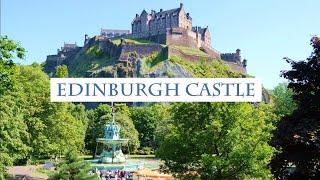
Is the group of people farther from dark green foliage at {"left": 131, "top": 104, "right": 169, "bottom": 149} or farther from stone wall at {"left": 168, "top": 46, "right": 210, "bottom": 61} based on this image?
stone wall at {"left": 168, "top": 46, "right": 210, "bottom": 61}

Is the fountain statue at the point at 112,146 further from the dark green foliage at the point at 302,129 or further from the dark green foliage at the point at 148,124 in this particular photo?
the dark green foliage at the point at 302,129

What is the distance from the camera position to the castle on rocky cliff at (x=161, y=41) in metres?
117

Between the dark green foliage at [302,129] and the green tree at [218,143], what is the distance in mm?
4344

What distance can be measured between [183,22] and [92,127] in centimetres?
7869

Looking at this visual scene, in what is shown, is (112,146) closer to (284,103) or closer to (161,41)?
(284,103)

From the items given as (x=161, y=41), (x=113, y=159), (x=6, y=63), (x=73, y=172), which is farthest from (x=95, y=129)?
(x=161, y=41)

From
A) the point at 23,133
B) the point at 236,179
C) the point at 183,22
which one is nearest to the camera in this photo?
the point at 236,179

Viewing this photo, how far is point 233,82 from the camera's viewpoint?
50.2 feet

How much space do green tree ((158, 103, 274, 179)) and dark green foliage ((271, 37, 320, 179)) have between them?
4.34m

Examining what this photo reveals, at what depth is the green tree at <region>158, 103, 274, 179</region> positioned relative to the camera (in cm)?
1578

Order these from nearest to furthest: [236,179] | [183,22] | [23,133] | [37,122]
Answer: [236,179]
[23,133]
[37,122]
[183,22]

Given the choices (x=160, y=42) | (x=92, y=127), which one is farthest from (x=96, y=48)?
(x=92, y=127)

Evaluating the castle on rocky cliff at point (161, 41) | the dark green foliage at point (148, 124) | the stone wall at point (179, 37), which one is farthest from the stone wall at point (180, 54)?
the dark green foliage at point (148, 124)

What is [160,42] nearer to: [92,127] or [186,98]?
[92,127]
